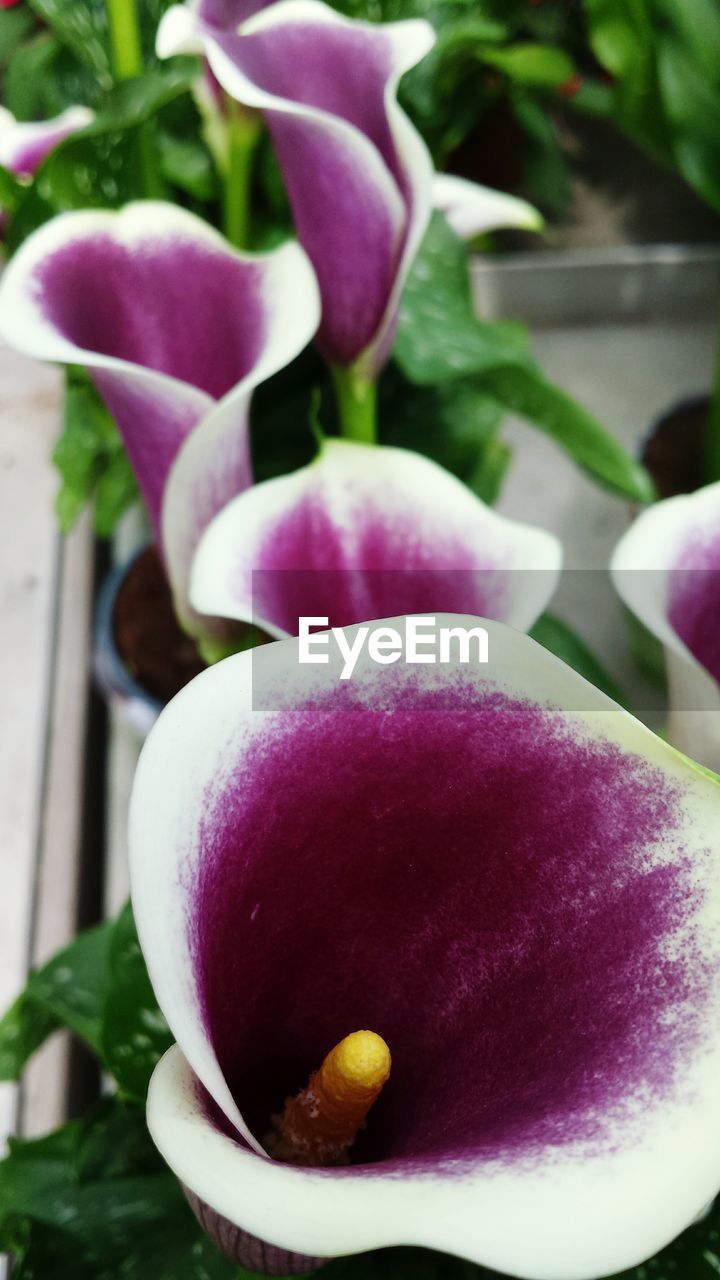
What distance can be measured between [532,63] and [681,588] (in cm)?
47

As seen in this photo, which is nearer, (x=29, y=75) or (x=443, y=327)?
(x=443, y=327)

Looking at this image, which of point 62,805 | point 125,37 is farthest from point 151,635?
point 125,37

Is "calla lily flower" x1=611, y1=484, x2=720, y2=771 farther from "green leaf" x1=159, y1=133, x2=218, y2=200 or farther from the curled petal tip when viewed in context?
"green leaf" x1=159, y1=133, x2=218, y2=200

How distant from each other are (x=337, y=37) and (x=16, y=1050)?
0.41 metres

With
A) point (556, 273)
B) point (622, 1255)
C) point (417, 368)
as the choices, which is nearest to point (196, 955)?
point (622, 1255)

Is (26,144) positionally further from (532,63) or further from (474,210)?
(532,63)

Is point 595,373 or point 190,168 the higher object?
point 190,168

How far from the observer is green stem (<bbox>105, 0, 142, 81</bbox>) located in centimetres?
51

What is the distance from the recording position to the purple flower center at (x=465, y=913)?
8.2 inches

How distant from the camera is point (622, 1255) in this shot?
0.56 feet

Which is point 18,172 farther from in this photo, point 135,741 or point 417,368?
point 135,741

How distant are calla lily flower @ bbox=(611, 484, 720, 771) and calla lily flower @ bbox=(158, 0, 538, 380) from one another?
0.15 metres

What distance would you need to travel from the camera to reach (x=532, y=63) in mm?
689

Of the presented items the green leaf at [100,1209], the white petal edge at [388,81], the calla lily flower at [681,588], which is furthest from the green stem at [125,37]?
the green leaf at [100,1209]
